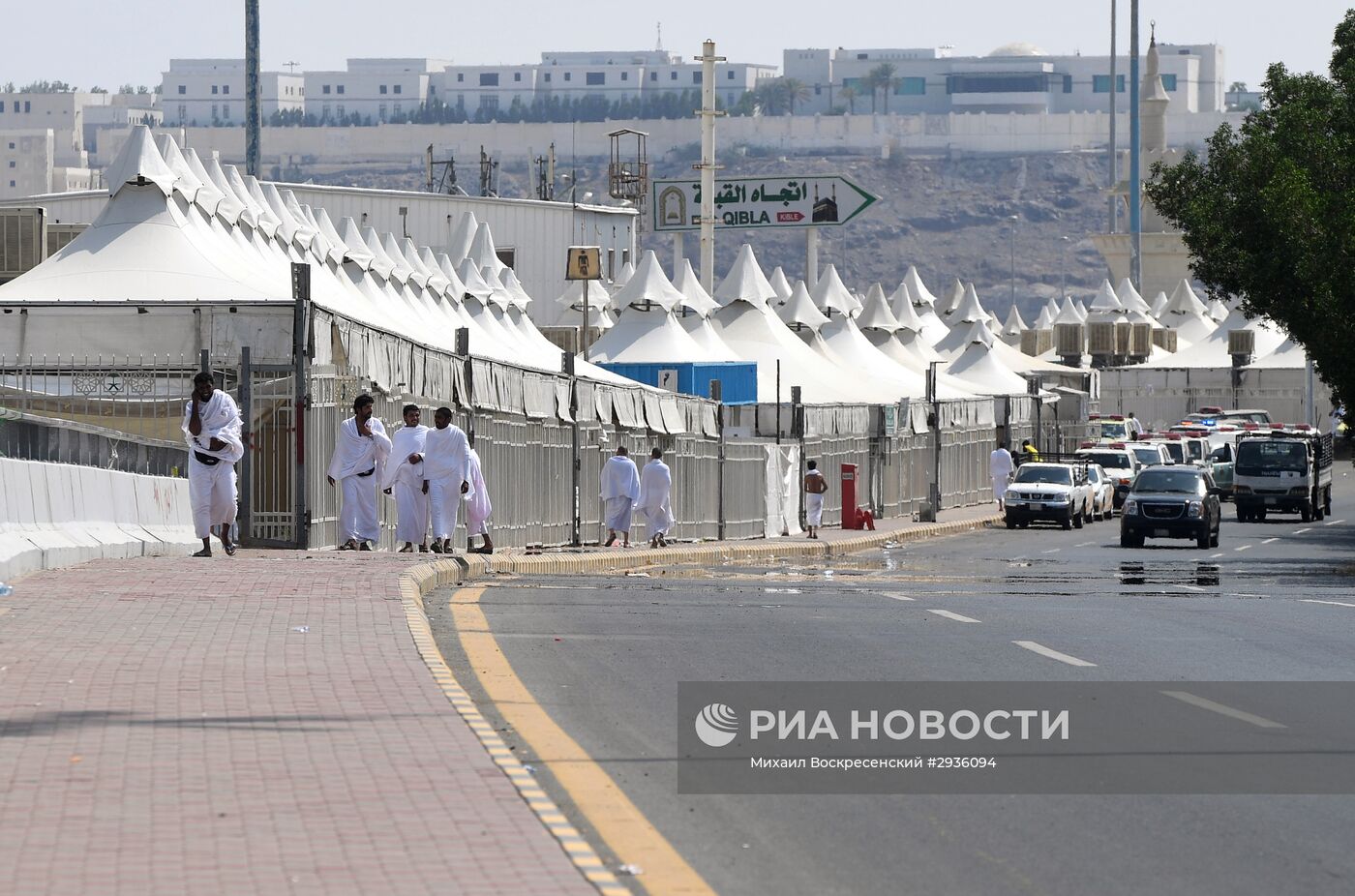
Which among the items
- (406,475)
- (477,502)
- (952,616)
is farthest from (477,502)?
(952,616)

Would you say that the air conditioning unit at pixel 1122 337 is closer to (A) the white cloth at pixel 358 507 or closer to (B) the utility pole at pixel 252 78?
(B) the utility pole at pixel 252 78

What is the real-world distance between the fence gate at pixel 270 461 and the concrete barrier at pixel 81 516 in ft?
3.88

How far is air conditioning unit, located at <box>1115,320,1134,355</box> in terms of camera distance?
335 feet

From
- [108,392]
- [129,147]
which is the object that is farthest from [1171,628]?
[129,147]

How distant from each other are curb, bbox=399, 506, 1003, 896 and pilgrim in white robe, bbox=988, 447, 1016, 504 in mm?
4104

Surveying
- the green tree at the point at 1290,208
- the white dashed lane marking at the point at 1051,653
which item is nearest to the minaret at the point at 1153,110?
the green tree at the point at 1290,208

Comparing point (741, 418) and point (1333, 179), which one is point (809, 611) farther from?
point (741, 418)

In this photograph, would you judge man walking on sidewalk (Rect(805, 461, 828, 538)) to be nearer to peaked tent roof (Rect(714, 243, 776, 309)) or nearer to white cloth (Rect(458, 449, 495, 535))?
white cloth (Rect(458, 449, 495, 535))

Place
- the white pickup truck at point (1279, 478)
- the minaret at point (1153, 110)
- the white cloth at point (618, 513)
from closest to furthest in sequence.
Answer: the white cloth at point (618, 513)
the white pickup truck at point (1279, 478)
the minaret at point (1153, 110)

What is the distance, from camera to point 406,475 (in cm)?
2177

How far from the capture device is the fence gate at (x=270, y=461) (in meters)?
22.1

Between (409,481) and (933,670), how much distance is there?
1099 cm

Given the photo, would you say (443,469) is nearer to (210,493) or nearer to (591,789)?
(210,493)

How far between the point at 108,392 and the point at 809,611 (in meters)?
10.3
